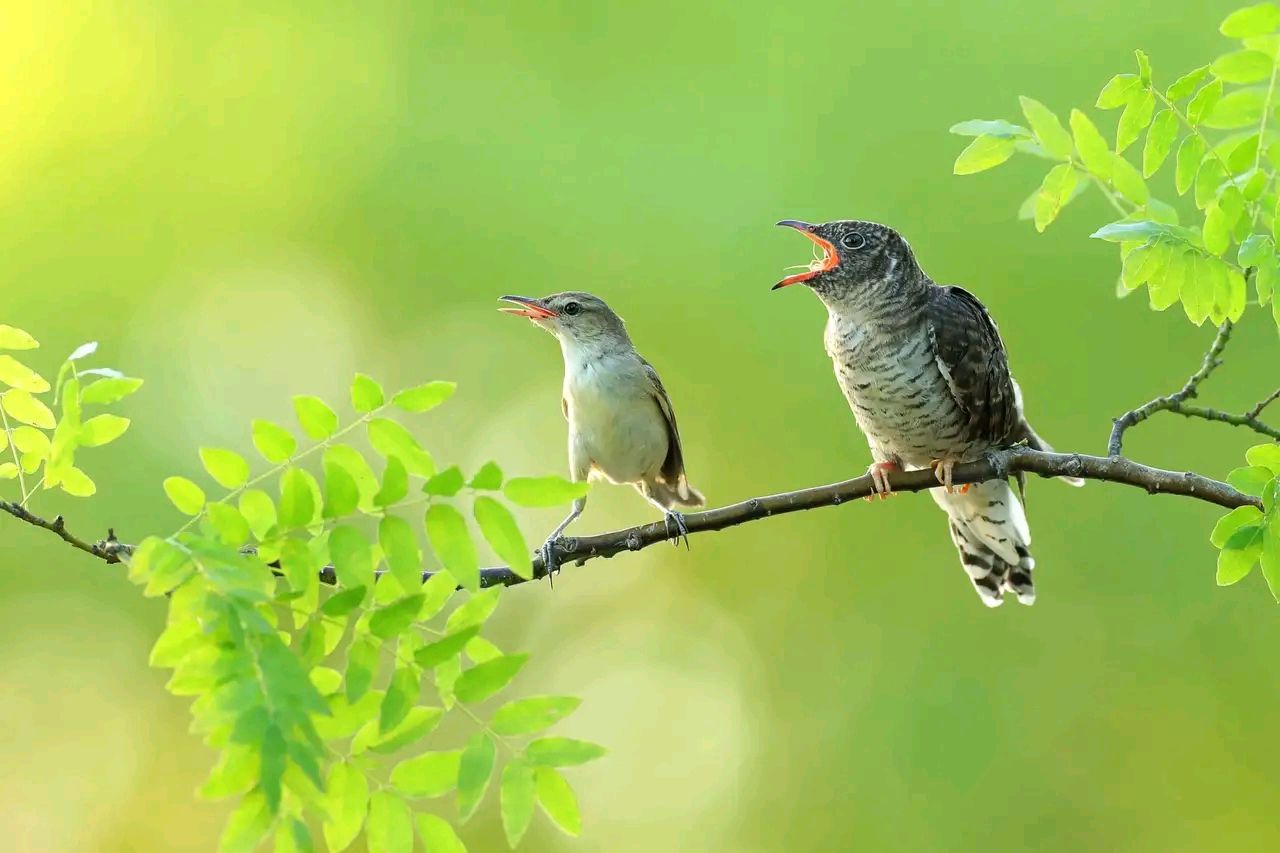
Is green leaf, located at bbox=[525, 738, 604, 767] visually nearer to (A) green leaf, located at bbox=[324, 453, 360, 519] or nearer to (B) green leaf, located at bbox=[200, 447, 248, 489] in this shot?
(A) green leaf, located at bbox=[324, 453, 360, 519]

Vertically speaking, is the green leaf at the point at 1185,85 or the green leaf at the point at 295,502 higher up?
the green leaf at the point at 1185,85

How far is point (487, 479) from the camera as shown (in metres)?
2.27

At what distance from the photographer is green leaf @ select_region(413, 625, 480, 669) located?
227 cm

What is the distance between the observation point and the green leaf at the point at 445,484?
2199 mm

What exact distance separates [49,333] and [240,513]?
7.27 metres

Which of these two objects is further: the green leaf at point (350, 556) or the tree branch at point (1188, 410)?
the tree branch at point (1188, 410)

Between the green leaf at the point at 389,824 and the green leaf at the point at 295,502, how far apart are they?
1.83 ft

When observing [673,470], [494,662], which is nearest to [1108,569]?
[673,470]

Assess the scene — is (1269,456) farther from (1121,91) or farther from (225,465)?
(225,465)

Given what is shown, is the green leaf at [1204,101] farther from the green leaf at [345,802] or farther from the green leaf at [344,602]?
the green leaf at [345,802]

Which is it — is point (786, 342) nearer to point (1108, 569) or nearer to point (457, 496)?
point (1108, 569)

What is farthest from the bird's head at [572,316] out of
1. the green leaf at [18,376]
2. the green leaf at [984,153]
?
the green leaf at [18,376]

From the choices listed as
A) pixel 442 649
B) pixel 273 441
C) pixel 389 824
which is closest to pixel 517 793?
pixel 389 824

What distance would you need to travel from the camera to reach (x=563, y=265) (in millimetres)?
8766
